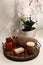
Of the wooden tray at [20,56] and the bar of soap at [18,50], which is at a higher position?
the bar of soap at [18,50]

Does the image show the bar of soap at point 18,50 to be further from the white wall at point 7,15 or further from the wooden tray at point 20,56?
the white wall at point 7,15

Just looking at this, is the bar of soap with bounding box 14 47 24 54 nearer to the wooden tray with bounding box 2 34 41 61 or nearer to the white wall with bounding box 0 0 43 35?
the wooden tray with bounding box 2 34 41 61

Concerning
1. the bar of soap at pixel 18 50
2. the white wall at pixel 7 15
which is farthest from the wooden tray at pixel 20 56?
the white wall at pixel 7 15

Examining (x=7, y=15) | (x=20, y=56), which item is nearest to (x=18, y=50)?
(x=20, y=56)

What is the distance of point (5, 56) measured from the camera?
0.97m

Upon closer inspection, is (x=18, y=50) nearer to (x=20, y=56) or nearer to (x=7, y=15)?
(x=20, y=56)

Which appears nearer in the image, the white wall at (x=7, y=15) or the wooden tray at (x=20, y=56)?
the wooden tray at (x=20, y=56)

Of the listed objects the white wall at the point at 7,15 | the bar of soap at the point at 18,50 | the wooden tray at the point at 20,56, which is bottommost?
the wooden tray at the point at 20,56

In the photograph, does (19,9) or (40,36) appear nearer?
(19,9)

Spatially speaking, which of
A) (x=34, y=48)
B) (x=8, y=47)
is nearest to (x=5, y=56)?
(x=8, y=47)

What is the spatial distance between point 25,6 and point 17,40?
28 cm

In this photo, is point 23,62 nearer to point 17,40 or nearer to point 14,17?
point 17,40

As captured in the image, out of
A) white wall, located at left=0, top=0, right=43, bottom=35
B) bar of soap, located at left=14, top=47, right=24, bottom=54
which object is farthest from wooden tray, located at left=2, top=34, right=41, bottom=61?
white wall, located at left=0, top=0, right=43, bottom=35

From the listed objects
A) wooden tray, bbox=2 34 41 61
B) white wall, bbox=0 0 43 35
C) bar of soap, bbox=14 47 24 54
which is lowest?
wooden tray, bbox=2 34 41 61
